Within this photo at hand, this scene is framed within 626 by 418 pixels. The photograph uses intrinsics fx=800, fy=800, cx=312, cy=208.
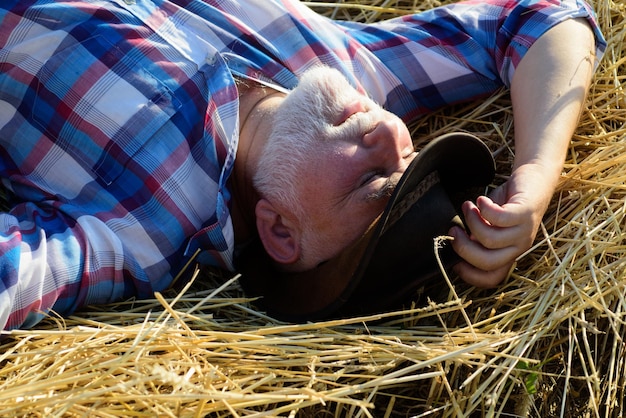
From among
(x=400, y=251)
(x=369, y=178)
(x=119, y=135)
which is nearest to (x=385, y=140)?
(x=369, y=178)

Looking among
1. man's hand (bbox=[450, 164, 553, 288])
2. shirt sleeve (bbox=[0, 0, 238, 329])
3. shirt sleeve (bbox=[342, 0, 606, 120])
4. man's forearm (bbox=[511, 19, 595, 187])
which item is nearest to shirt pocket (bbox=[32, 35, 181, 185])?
shirt sleeve (bbox=[0, 0, 238, 329])

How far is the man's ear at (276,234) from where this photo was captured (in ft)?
7.87

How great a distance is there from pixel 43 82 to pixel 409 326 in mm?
1324

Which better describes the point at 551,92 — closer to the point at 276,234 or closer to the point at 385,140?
the point at 385,140

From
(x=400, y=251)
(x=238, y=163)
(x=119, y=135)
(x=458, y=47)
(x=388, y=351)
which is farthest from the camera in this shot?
(x=458, y=47)

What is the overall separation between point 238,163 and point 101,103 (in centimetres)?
45

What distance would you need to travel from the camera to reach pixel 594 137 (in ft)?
8.65

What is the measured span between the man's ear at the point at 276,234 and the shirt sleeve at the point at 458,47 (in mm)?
686

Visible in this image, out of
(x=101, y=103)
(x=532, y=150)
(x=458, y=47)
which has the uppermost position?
(x=101, y=103)

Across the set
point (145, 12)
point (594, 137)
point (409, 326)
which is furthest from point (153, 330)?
point (594, 137)

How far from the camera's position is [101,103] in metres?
2.41

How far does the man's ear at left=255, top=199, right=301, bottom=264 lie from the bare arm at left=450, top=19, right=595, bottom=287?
49 centimetres

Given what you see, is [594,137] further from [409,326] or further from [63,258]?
[63,258]

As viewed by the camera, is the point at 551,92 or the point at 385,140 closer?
the point at 385,140
